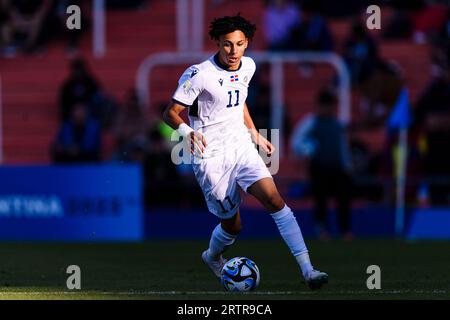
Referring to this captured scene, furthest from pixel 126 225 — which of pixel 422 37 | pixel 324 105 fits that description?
pixel 422 37

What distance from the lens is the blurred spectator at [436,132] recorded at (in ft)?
66.9

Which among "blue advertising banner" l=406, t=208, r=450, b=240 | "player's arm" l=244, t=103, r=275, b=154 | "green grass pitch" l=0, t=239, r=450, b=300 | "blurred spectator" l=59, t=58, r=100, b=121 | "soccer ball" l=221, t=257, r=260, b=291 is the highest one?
"player's arm" l=244, t=103, r=275, b=154

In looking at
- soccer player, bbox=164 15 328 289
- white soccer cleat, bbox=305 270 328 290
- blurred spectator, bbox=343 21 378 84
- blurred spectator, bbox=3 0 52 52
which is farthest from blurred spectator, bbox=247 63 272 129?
white soccer cleat, bbox=305 270 328 290

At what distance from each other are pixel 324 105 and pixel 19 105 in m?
6.34

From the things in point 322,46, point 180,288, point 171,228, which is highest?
point 322,46

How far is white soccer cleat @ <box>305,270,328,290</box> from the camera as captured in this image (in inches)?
418

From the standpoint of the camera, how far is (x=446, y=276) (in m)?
12.3

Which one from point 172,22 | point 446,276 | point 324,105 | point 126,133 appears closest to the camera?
point 446,276

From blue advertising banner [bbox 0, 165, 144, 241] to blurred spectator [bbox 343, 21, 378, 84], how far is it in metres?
4.71

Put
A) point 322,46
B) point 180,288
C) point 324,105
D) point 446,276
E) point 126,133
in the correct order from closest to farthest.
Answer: point 180,288
point 446,276
point 324,105
point 126,133
point 322,46

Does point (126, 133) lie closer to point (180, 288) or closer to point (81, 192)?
point (81, 192)

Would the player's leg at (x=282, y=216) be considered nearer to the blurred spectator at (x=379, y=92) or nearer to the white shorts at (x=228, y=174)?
the white shorts at (x=228, y=174)

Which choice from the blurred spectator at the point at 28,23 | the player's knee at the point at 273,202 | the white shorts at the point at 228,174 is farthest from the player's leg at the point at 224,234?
the blurred spectator at the point at 28,23

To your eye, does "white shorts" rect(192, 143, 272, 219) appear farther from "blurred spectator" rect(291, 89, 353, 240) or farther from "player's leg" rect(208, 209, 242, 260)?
"blurred spectator" rect(291, 89, 353, 240)
